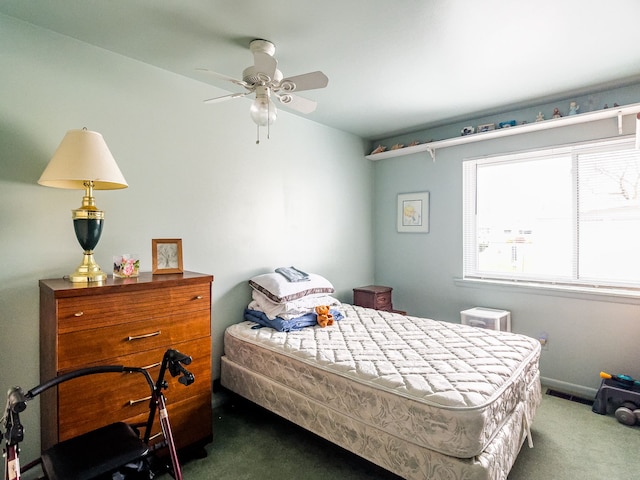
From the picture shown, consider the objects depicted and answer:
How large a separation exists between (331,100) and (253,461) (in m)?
2.86

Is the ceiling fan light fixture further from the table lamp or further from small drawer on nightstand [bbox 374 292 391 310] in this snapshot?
small drawer on nightstand [bbox 374 292 391 310]

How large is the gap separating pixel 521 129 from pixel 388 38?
178 cm

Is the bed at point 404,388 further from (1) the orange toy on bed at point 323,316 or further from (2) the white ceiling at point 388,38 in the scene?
(2) the white ceiling at point 388,38

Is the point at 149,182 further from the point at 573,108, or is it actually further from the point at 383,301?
the point at 573,108

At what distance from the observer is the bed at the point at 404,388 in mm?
1502

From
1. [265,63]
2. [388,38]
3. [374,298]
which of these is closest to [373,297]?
[374,298]

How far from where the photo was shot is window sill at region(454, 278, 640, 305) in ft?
9.06

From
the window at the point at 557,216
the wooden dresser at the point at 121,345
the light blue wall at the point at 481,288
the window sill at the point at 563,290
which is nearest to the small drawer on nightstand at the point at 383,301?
the light blue wall at the point at 481,288

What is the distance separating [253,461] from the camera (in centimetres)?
205

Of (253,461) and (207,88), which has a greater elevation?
(207,88)

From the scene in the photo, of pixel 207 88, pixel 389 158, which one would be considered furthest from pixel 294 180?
pixel 389 158

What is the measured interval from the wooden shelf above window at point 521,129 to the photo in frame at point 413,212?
492 millimetres

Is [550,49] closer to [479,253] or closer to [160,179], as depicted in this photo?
[479,253]

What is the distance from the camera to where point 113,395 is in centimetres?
178
